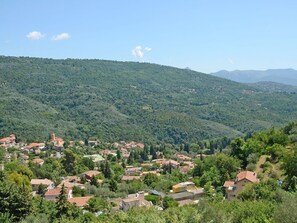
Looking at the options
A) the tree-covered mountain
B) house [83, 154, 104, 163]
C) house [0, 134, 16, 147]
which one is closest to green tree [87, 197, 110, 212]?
house [83, 154, 104, 163]

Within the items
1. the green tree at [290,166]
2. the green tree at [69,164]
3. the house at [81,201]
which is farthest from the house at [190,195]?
the green tree at [69,164]

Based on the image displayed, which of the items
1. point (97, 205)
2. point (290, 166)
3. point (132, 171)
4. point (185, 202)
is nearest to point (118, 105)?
point (132, 171)

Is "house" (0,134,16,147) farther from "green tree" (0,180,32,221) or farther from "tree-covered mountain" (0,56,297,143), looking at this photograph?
"green tree" (0,180,32,221)

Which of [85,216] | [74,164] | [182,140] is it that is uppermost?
[85,216]

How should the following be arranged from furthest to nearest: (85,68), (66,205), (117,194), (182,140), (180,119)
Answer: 1. (85,68)
2. (180,119)
3. (182,140)
4. (117,194)
5. (66,205)

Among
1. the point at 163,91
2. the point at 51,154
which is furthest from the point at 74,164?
the point at 163,91

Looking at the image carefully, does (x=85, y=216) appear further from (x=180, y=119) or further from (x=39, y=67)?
(x=39, y=67)

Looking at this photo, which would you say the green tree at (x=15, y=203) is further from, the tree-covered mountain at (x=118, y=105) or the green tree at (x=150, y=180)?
the tree-covered mountain at (x=118, y=105)
